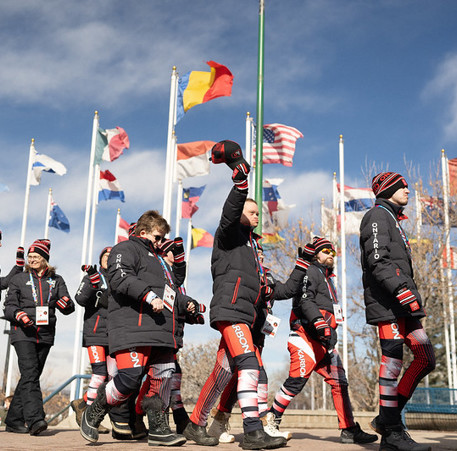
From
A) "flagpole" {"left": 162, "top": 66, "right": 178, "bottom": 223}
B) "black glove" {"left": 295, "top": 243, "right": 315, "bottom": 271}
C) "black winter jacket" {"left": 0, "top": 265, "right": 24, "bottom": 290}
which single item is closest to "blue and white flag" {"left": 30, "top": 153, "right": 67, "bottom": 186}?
"flagpole" {"left": 162, "top": 66, "right": 178, "bottom": 223}

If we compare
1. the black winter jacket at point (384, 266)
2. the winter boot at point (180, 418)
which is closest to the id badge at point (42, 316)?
the winter boot at point (180, 418)

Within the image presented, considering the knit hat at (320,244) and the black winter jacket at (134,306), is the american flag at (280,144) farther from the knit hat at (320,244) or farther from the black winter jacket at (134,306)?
the black winter jacket at (134,306)

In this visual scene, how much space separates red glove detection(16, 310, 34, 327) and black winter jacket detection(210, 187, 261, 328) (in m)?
2.84

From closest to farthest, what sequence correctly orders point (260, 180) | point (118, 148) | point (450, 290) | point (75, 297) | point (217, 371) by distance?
point (217, 371), point (75, 297), point (260, 180), point (118, 148), point (450, 290)

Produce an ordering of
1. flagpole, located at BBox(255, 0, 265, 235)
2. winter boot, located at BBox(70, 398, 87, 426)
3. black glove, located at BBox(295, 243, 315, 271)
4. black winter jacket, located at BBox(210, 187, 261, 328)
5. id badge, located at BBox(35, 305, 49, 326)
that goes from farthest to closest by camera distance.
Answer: flagpole, located at BBox(255, 0, 265, 235)
winter boot, located at BBox(70, 398, 87, 426)
id badge, located at BBox(35, 305, 49, 326)
black glove, located at BBox(295, 243, 315, 271)
black winter jacket, located at BBox(210, 187, 261, 328)

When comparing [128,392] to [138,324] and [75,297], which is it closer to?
[138,324]

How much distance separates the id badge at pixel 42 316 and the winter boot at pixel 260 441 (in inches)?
135

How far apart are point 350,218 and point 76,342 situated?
35.9ft

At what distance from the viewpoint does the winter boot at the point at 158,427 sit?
496 cm

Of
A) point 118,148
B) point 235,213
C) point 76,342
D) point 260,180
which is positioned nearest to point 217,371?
point 235,213

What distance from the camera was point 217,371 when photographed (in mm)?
5629

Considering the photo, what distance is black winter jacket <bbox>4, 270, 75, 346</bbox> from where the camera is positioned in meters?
7.28

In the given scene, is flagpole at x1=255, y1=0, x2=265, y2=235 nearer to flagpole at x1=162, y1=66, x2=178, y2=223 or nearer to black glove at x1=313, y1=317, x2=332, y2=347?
flagpole at x1=162, y1=66, x2=178, y2=223

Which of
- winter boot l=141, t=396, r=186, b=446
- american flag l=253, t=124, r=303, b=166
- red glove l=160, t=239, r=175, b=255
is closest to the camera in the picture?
winter boot l=141, t=396, r=186, b=446
